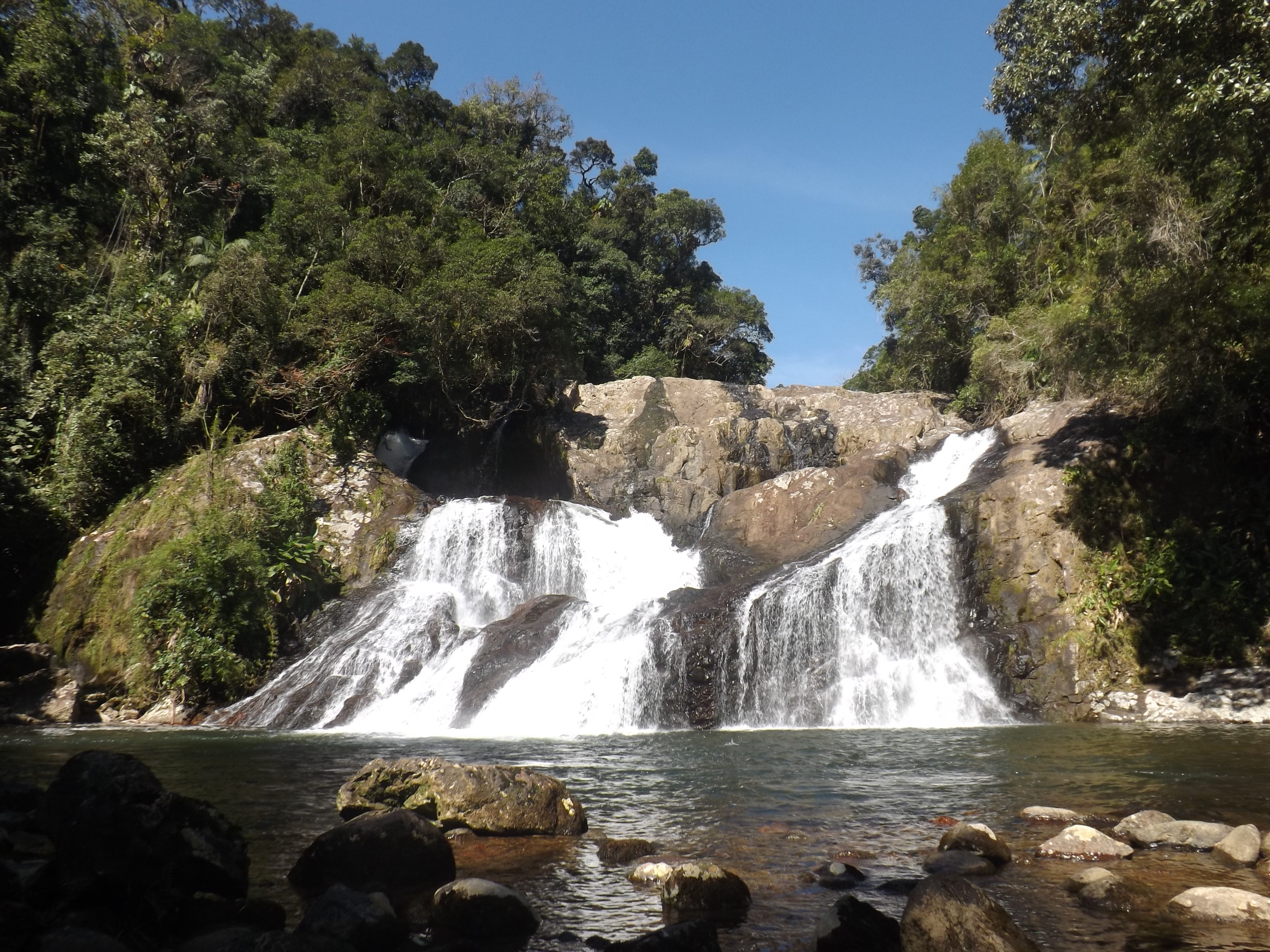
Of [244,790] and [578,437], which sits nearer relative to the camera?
[244,790]

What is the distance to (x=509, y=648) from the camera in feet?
51.8

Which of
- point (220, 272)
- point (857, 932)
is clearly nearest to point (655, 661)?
point (857, 932)

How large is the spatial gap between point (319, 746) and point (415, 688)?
162 inches

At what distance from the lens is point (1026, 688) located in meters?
14.4

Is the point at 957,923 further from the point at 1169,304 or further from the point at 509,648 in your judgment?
the point at 1169,304

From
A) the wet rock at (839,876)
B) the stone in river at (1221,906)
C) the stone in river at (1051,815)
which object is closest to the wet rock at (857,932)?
the wet rock at (839,876)

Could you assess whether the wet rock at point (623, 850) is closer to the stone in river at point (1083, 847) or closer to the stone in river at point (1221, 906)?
the stone in river at point (1083, 847)

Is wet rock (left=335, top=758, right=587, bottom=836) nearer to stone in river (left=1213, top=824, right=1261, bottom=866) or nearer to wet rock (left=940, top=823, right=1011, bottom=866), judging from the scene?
wet rock (left=940, top=823, right=1011, bottom=866)

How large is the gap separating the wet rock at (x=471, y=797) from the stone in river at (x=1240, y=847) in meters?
4.17

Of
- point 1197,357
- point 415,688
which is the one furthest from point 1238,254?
point 415,688

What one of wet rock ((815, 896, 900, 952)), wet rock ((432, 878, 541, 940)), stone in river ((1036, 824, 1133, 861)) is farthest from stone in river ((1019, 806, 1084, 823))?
wet rock ((432, 878, 541, 940))

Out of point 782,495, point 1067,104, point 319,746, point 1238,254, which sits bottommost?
point 319,746

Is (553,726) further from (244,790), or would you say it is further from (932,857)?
(932,857)

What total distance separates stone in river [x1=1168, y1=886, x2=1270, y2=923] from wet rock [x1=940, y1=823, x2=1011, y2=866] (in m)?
1.04
